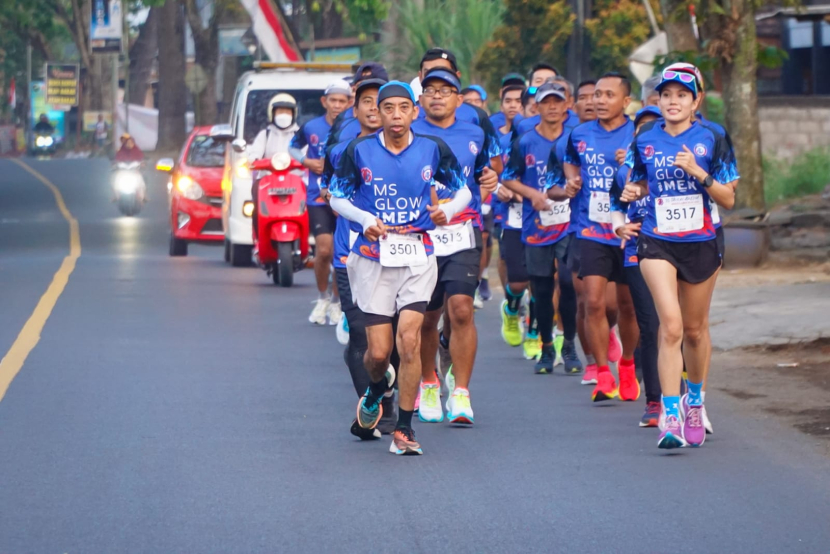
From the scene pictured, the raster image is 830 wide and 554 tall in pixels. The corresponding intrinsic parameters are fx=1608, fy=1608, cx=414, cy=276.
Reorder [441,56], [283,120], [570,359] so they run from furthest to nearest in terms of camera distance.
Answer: [283,120]
[570,359]
[441,56]

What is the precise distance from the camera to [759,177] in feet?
58.2

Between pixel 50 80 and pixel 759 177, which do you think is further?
pixel 50 80

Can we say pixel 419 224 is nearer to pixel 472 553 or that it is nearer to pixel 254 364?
pixel 472 553

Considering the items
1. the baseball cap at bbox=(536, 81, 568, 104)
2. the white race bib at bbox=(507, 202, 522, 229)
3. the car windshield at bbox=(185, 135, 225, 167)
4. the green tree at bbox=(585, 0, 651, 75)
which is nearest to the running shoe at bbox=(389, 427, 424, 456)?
the baseball cap at bbox=(536, 81, 568, 104)

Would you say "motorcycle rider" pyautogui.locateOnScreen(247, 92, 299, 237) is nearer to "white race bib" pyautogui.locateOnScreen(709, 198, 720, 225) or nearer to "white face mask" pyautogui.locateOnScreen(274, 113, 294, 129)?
"white face mask" pyautogui.locateOnScreen(274, 113, 294, 129)

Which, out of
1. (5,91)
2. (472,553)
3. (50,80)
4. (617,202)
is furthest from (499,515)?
(5,91)

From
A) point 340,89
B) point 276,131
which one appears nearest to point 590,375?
point 340,89

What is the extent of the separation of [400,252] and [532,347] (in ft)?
12.5

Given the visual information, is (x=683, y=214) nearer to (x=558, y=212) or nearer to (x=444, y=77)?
(x=444, y=77)

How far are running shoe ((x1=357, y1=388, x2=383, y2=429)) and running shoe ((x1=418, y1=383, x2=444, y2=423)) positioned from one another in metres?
0.78

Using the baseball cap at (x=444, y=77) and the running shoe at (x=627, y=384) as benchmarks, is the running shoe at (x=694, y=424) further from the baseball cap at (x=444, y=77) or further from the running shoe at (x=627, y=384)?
the baseball cap at (x=444, y=77)

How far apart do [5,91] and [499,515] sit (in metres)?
103

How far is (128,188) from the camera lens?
3200 cm

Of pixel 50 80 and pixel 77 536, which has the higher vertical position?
pixel 50 80
